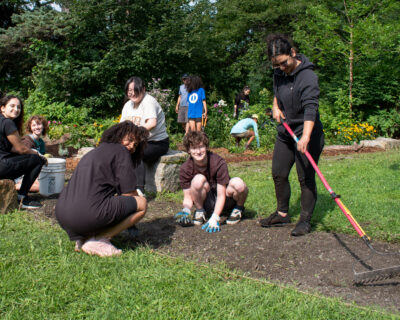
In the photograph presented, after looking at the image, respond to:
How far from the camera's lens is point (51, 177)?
5.54 meters

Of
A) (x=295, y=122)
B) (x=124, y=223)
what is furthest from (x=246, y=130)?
(x=124, y=223)

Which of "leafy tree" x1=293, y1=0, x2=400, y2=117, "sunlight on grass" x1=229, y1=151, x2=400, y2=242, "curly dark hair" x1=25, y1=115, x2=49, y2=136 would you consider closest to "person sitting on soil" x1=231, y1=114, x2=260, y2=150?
"sunlight on grass" x1=229, y1=151, x2=400, y2=242

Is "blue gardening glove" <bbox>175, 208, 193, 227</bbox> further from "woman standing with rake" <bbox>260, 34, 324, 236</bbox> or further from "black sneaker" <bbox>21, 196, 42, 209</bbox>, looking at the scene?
"black sneaker" <bbox>21, 196, 42, 209</bbox>

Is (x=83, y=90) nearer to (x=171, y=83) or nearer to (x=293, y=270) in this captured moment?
(x=171, y=83)

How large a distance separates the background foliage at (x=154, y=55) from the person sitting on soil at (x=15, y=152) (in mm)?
5543

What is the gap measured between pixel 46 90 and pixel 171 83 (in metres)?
3.59

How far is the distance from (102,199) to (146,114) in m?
2.30

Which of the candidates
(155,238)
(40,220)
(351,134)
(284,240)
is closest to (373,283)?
(284,240)

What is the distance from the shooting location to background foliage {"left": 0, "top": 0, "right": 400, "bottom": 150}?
11234mm

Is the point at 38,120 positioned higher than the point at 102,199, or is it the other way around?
the point at 38,120

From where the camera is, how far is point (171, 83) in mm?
12750

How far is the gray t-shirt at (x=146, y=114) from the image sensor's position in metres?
5.40

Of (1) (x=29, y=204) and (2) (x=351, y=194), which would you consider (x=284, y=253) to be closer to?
(2) (x=351, y=194)

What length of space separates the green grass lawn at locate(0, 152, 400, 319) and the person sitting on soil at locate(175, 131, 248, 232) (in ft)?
2.63
